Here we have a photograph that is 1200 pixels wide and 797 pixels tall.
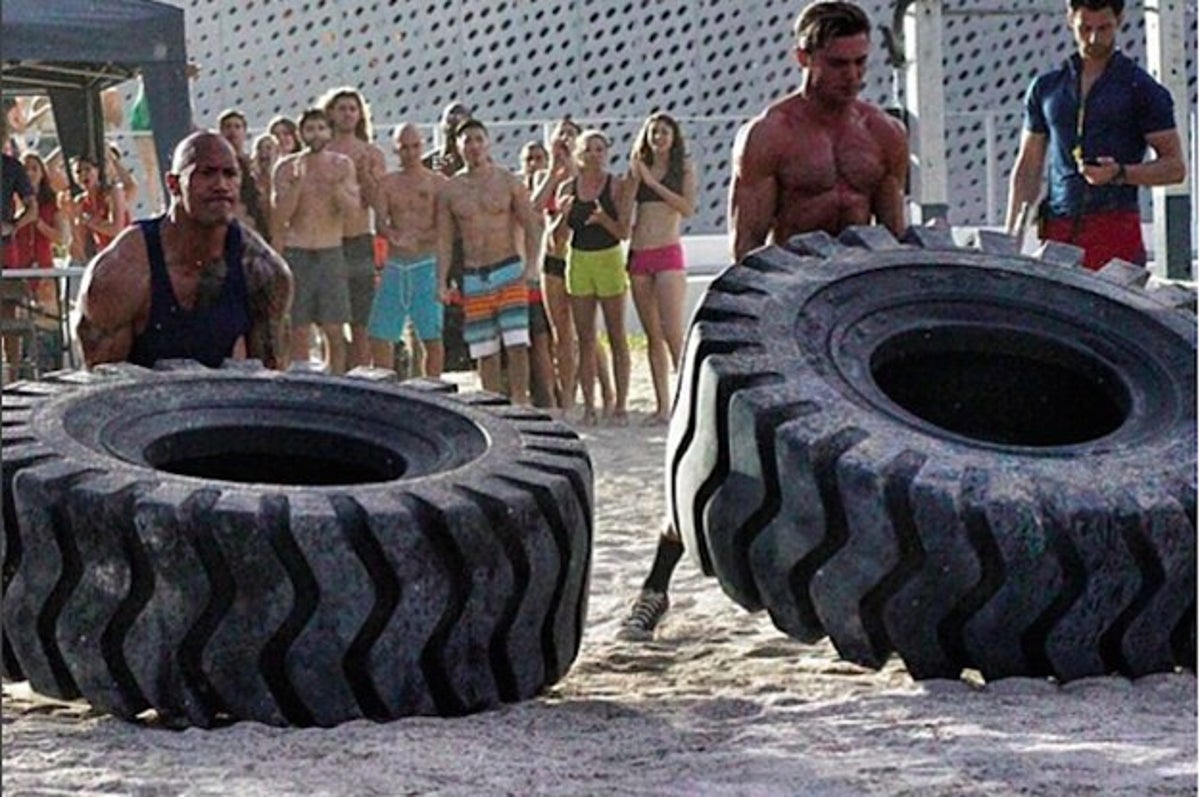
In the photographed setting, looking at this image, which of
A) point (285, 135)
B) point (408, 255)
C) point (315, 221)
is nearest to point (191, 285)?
point (315, 221)

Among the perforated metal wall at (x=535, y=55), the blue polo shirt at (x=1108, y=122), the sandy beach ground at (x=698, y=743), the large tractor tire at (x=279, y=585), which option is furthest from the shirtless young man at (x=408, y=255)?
the perforated metal wall at (x=535, y=55)

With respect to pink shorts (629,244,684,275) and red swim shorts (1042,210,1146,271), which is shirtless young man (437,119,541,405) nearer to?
pink shorts (629,244,684,275)

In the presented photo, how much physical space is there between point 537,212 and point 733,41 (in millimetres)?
9711

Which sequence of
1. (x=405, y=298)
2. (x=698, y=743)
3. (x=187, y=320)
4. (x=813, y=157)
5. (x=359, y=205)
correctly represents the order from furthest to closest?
(x=405, y=298) < (x=359, y=205) < (x=813, y=157) < (x=187, y=320) < (x=698, y=743)

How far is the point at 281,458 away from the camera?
577cm

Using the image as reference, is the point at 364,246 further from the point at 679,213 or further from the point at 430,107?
the point at 430,107

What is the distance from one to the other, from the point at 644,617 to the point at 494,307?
6379 mm

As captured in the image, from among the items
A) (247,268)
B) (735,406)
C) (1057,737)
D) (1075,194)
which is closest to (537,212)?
(1075,194)

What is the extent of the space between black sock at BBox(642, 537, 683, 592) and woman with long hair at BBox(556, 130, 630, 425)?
20.4 ft

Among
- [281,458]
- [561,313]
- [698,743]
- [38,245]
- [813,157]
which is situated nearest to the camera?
[698,743]

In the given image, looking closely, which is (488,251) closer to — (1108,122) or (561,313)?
(561,313)

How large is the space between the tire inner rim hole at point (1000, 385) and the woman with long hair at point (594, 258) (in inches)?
255

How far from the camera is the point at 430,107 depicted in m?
22.6

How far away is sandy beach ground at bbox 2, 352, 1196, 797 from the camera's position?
4.09 meters
